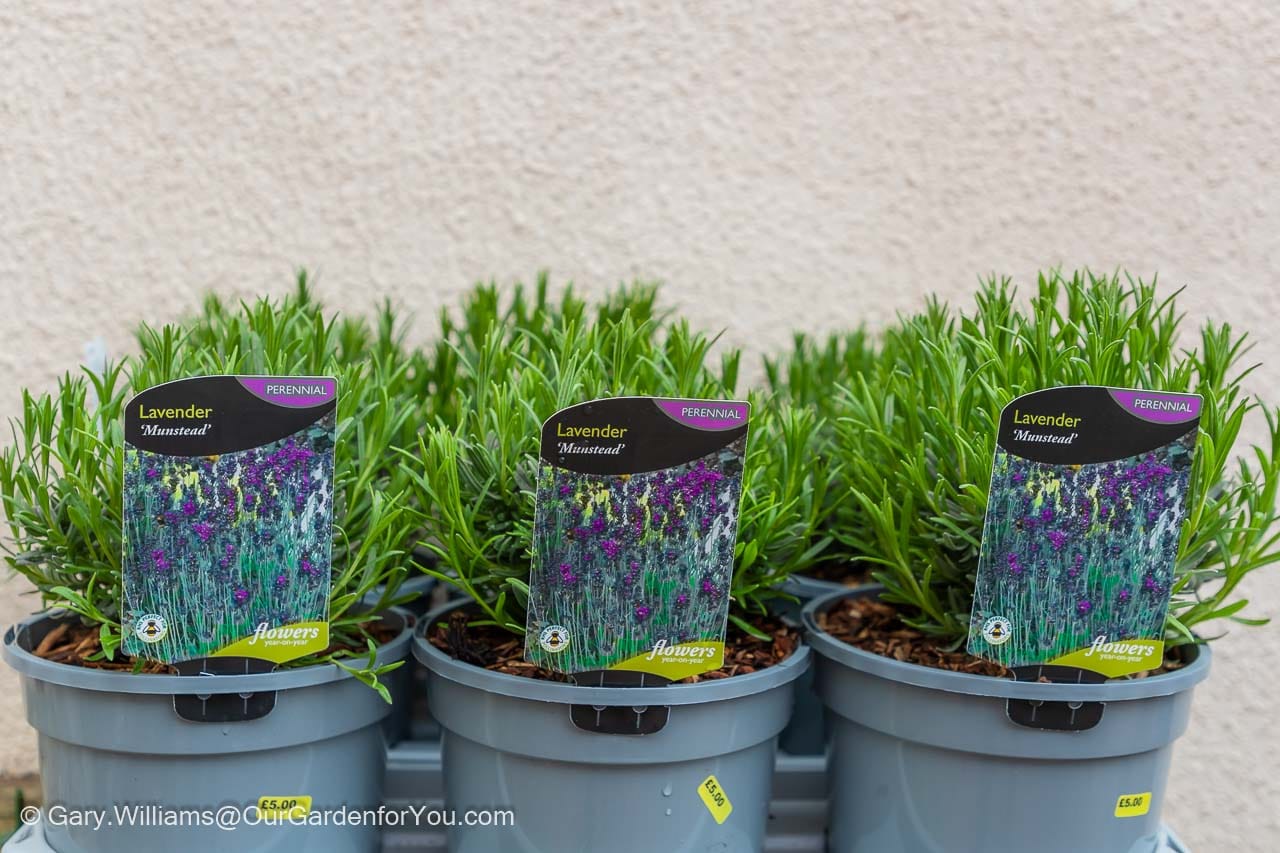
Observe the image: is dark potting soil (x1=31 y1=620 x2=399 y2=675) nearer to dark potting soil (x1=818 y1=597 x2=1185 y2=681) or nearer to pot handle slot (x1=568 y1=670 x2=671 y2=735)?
pot handle slot (x1=568 y1=670 x2=671 y2=735)

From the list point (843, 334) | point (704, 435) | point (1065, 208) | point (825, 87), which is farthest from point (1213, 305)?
point (704, 435)

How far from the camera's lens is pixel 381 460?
1.04m

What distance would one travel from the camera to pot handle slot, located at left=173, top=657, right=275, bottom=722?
84cm

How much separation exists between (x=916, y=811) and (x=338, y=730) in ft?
1.66

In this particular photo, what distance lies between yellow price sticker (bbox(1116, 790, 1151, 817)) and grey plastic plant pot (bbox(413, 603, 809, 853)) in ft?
1.00

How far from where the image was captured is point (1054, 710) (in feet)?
2.85

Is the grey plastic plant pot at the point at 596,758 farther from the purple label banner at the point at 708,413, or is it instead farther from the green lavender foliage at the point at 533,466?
the purple label banner at the point at 708,413

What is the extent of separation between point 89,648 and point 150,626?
0.49ft

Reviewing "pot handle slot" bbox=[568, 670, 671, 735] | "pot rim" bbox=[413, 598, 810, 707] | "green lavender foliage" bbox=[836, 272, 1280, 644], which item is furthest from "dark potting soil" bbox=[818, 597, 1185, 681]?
"pot handle slot" bbox=[568, 670, 671, 735]

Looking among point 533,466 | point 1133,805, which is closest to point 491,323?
point 533,466

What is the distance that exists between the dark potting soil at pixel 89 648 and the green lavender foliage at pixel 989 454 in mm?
471

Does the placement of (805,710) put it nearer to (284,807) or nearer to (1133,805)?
(1133,805)

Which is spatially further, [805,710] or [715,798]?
[805,710]

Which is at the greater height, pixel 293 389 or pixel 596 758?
pixel 293 389
